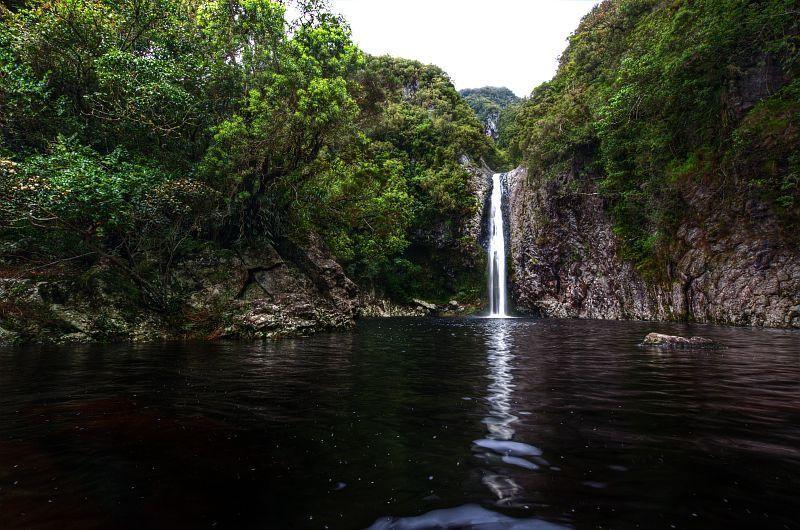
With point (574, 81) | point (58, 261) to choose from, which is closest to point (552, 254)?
point (574, 81)

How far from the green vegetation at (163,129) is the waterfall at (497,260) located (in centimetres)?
2444

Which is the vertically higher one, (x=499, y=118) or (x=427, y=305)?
(x=499, y=118)

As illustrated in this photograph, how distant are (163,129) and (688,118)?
94.5ft

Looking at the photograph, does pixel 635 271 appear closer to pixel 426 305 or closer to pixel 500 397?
pixel 426 305

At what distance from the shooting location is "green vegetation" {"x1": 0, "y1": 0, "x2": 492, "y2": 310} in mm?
13785

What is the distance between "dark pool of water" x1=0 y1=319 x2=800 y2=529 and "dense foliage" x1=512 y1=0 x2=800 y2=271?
59.8 feet

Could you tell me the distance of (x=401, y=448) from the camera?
3.93 meters

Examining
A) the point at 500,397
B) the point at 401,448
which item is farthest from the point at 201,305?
the point at 401,448

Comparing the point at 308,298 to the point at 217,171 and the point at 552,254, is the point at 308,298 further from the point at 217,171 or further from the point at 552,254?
the point at 552,254

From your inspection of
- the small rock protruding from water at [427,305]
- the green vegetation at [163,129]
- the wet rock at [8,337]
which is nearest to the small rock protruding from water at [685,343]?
the green vegetation at [163,129]

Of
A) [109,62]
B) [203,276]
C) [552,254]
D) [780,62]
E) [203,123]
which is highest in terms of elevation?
[780,62]

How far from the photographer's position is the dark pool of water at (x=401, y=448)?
2.68 meters

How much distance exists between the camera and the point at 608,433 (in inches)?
169

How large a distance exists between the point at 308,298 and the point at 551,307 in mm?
25456
